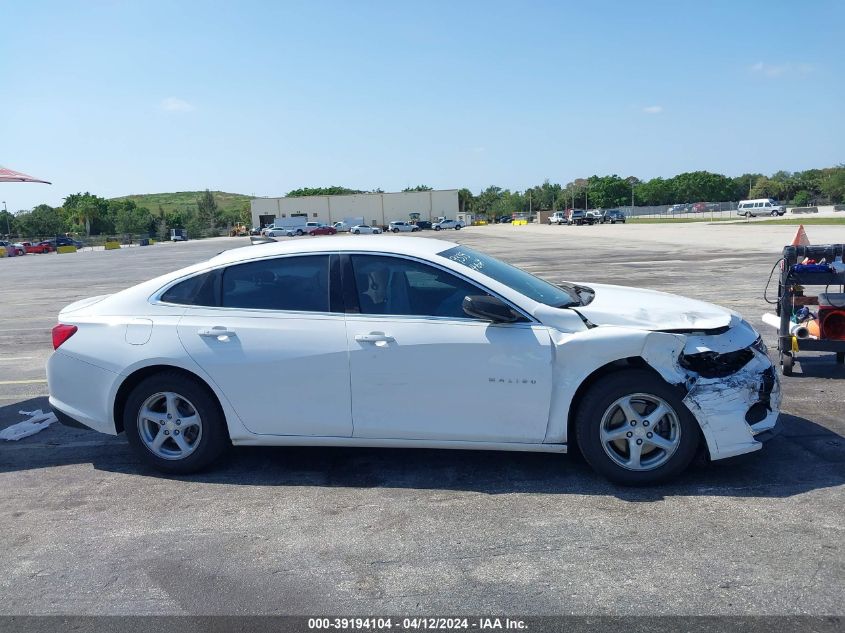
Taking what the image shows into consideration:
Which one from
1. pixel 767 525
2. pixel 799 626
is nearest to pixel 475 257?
pixel 767 525

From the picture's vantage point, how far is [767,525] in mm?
3850

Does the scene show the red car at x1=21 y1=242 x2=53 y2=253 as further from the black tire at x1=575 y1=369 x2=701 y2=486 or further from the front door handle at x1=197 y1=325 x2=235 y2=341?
the black tire at x1=575 y1=369 x2=701 y2=486

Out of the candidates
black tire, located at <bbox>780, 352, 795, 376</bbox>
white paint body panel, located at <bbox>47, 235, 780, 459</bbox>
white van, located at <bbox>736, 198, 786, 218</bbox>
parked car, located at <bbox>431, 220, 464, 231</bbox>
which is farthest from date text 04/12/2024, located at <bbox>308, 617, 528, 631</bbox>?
parked car, located at <bbox>431, 220, 464, 231</bbox>

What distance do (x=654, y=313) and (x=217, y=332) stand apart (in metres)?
2.88

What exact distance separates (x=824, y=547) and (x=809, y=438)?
1800 mm

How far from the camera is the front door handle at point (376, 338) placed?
450 cm

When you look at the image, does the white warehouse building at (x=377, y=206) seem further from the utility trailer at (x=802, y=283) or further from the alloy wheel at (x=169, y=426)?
the alloy wheel at (x=169, y=426)

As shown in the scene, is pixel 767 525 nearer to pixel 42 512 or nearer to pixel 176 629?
pixel 176 629

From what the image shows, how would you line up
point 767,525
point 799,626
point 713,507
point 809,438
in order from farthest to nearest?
point 809,438 < point 713,507 < point 767,525 < point 799,626

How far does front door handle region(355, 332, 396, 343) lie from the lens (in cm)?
450

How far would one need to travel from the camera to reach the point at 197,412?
15.7ft

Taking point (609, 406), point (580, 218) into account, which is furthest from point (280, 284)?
point (580, 218)

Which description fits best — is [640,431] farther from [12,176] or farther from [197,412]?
[12,176]

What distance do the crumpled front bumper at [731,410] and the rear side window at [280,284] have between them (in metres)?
2.42
